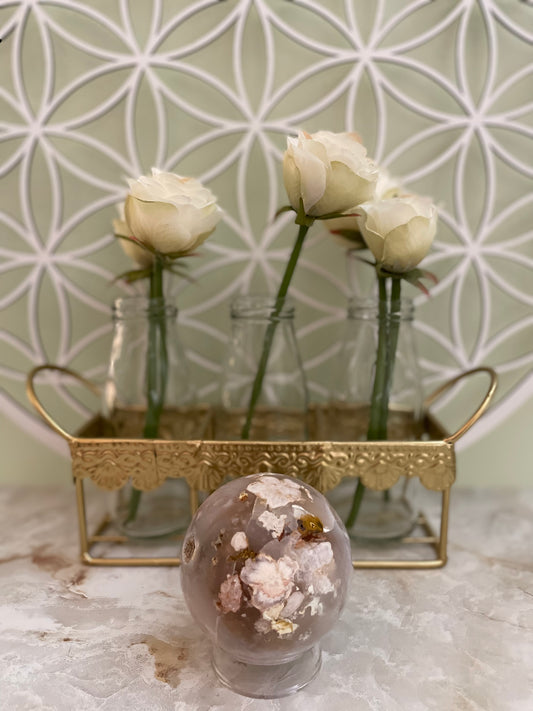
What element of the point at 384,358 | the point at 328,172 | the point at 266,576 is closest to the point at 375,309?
the point at 384,358

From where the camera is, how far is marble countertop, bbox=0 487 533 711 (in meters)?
0.43

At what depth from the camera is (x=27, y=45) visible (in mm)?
659

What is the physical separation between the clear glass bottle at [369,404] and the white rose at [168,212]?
0.19 metres

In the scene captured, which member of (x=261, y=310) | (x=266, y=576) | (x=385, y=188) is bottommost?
(x=266, y=576)

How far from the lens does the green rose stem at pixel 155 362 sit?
596 millimetres

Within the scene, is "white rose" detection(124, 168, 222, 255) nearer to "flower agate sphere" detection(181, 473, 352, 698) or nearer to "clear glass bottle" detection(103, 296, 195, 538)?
"clear glass bottle" detection(103, 296, 195, 538)

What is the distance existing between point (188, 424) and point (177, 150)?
0.31 m

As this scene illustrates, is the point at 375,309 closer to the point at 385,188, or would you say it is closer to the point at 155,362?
the point at 385,188

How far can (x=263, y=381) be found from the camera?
2.03 ft

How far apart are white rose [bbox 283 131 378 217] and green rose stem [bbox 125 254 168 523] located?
17 cm

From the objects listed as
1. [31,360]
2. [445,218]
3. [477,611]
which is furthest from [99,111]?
[477,611]

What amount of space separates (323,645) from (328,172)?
0.37 metres

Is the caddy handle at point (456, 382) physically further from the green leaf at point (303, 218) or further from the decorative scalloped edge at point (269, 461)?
the green leaf at point (303, 218)

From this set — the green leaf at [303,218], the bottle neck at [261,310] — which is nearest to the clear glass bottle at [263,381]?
the bottle neck at [261,310]
